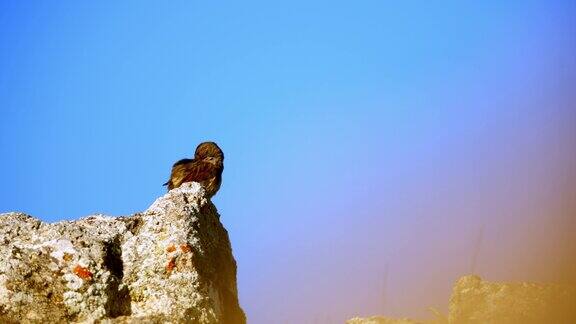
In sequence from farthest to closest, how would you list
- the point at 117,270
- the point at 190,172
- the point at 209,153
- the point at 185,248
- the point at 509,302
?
the point at 509,302 → the point at 209,153 → the point at 190,172 → the point at 185,248 → the point at 117,270

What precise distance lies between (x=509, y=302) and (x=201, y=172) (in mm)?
11043

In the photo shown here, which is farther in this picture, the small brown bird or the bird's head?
the bird's head

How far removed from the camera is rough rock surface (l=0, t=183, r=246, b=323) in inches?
207

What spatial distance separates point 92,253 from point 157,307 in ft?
3.35

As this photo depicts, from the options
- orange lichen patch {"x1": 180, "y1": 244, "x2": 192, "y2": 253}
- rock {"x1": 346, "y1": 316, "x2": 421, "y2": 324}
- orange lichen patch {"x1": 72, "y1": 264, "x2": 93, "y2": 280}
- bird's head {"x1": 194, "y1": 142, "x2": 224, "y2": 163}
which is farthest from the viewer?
rock {"x1": 346, "y1": 316, "x2": 421, "y2": 324}

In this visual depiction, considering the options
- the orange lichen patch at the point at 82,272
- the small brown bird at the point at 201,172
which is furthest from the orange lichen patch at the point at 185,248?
the small brown bird at the point at 201,172

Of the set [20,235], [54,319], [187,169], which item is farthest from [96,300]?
[187,169]

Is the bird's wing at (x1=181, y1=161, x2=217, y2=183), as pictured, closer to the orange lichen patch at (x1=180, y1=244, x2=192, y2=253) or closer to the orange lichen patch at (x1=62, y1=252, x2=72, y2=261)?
the orange lichen patch at (x1=180, y1=244, x2=192, y2=253)

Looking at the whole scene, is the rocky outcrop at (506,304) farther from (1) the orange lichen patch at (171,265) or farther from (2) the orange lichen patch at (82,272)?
(2) the orange lichen patch at (82,272)

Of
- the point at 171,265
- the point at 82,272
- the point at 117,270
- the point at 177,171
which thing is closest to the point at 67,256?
the point at 82,272

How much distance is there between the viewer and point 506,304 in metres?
15.1

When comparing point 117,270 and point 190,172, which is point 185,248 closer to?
point 117,270

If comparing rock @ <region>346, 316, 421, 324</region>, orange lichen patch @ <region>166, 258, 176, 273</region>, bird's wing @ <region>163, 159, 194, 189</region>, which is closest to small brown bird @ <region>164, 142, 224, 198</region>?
bird's wing @ <region>163, 159, 194, 189</region>

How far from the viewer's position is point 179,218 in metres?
6.46
